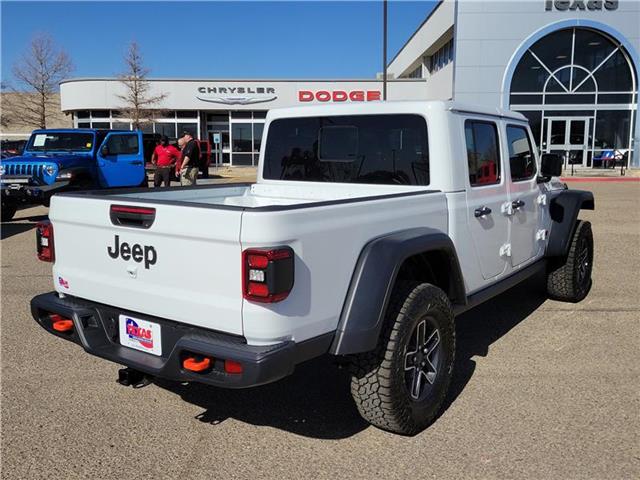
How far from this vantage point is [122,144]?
1366 cm

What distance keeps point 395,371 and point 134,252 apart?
58.5 inches

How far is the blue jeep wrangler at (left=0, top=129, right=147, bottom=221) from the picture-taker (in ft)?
36.9

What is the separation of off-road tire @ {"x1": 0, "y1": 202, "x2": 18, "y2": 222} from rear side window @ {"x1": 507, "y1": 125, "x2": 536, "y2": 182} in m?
10.3

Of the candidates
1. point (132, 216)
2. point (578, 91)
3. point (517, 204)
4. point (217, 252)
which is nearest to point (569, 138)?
point (578, 91)

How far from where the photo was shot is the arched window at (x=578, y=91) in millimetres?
29375

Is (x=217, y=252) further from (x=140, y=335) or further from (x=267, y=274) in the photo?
(x=140, y=335)

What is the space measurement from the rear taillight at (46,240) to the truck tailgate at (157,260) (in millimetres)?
70

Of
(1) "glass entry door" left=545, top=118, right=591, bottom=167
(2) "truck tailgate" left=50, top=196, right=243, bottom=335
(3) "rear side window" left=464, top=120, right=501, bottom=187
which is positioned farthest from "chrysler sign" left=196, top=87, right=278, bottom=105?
(2) "truck tailgate" left=50, top=196, right=243, bottom=335

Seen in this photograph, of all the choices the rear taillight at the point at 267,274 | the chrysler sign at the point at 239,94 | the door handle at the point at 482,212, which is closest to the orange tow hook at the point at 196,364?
the rear taillight at the point at 267,274

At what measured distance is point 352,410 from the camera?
358 centimetres

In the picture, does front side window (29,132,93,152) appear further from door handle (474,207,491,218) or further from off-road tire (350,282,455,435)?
off-road tire (350,282,455,435)

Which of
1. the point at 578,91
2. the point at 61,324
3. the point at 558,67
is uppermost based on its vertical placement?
the point at 558,67

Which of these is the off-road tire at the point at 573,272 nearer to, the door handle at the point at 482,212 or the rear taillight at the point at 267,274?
the door handle at the point at 482,212

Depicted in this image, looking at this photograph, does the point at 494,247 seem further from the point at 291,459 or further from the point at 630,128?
the point at 630,128
